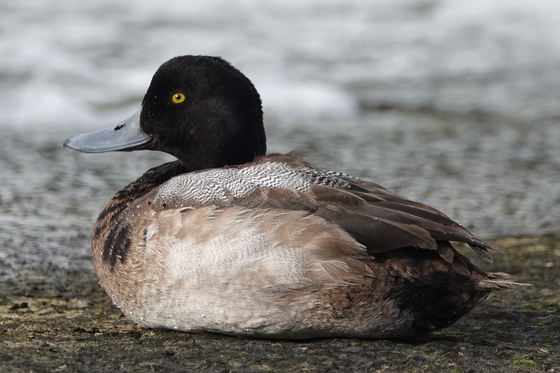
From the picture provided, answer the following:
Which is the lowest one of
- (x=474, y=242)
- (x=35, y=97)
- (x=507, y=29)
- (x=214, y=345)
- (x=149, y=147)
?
(x=214, y=345)

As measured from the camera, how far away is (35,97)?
8617mm

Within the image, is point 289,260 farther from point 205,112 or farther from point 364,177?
point 364,177

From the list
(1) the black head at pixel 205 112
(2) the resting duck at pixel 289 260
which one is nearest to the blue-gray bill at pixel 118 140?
(1) the black head at pixel 205 112

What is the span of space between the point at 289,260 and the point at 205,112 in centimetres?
107

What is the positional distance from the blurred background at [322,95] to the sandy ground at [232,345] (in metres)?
0.58

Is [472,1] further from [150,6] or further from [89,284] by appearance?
[89,284]

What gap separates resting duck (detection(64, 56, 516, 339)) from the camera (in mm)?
3102

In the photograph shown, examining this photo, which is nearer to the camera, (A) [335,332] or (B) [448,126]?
(A) [335,332]

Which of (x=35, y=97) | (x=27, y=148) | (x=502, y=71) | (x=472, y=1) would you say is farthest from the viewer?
(x=472, y=1)

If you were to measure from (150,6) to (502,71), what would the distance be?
5.56 meters

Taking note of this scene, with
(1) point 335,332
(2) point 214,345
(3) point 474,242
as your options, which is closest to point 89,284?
(2) point 214,345

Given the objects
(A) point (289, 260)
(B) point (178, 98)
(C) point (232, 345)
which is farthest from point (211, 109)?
(C) point (232, 345)

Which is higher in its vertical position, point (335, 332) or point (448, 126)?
point (448, 126)

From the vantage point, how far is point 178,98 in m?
3.94
